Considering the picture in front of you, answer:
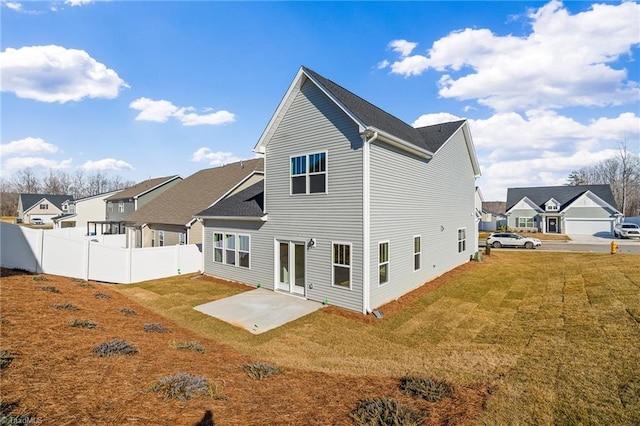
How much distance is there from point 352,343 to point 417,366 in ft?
6.89

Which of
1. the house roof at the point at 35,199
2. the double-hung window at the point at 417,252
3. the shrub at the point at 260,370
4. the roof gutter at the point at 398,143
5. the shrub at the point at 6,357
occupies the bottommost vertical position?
the shrub at the point at 260,370

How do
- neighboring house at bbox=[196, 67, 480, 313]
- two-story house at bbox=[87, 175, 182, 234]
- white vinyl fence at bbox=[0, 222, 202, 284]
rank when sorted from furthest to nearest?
1. two-story house at bbox=[87, 175, 182, 234]
2. white vinyl fence at bbox=[0, 222, 202, 284]
3. neighboring house at bbox=[196, 67, 480, 313]

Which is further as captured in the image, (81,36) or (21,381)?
(81,36)

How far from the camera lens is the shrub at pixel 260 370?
5891 millimetres

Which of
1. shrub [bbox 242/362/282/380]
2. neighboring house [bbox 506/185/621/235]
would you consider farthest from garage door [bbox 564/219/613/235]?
shrub [bbox 242/362/282/380]

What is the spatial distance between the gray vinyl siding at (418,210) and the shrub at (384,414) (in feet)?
20.3

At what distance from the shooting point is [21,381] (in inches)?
176

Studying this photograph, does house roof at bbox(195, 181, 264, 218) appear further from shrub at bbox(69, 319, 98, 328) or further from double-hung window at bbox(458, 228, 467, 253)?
double-hung window at bbox(458, 228, 467, 253)

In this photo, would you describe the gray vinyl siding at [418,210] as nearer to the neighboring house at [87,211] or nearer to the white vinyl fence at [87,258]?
the white vinyl fence at [87,258]

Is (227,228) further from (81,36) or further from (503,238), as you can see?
(503,238)

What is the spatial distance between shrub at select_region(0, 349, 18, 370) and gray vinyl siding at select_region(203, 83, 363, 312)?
8.51 m

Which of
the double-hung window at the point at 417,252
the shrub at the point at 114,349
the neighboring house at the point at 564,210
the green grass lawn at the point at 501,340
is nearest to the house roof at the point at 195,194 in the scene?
the green grass lawn at the point at 501,340

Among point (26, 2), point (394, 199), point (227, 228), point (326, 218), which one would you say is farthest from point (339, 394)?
point (26, 2)

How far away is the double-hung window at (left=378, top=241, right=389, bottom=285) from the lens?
1131cm
